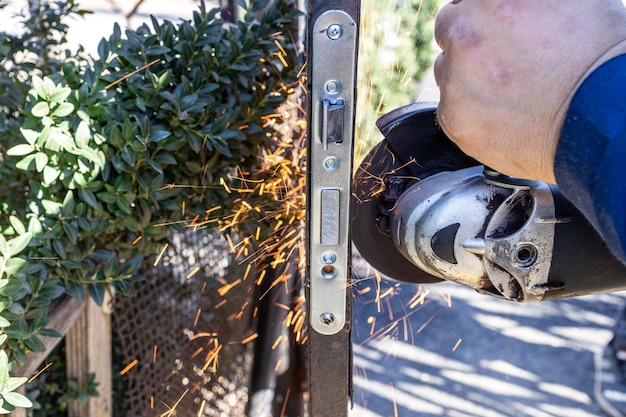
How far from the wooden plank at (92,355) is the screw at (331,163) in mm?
1076

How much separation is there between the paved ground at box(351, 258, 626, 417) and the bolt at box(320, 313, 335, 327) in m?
2.08

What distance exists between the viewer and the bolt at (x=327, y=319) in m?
1.32

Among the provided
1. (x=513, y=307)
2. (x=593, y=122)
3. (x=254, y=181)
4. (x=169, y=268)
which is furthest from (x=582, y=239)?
(x=513, y=307)

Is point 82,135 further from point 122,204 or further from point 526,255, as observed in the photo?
point 526,255

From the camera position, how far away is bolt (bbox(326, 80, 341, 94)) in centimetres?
114

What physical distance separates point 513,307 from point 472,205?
12.5 ft

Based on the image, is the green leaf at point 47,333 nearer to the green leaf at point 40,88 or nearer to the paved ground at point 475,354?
the green leaf at point 40,88

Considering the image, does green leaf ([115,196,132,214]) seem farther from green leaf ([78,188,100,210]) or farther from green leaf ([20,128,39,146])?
green leaf ([20,128,39,146])

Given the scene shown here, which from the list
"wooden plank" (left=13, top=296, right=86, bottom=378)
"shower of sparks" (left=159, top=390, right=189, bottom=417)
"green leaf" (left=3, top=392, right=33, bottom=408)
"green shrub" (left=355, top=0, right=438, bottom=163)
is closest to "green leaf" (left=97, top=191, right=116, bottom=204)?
"wooden plank" (left=13, top=296, right=86, bottom=378)

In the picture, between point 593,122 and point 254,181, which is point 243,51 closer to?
point 254,181

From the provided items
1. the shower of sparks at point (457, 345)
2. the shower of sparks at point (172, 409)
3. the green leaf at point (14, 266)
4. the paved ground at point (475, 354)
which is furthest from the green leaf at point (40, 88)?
the shower of sparks at point (457, 345)

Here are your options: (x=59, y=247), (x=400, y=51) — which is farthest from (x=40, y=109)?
(x=400, y=51)

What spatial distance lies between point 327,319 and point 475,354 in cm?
321

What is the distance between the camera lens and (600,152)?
86cm
